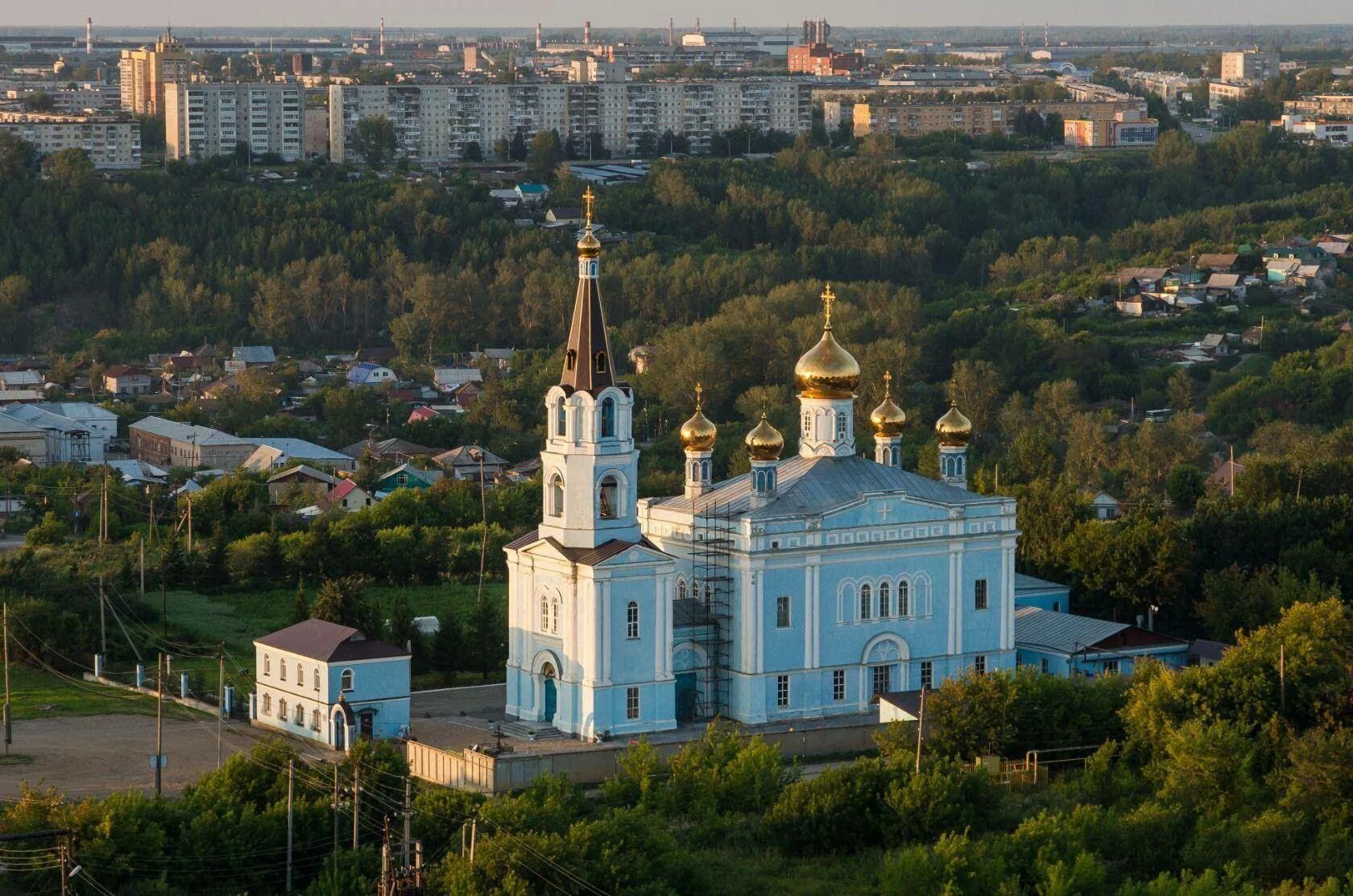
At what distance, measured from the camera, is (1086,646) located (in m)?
29.3

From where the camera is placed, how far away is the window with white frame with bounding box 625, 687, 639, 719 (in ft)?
86.5

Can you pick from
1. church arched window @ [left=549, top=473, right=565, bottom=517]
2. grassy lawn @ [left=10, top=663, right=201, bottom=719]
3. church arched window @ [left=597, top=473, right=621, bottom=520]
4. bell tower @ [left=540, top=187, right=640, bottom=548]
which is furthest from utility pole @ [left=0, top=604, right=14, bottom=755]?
church arched window @ [left=597, top=473, right=621, bottom=520]

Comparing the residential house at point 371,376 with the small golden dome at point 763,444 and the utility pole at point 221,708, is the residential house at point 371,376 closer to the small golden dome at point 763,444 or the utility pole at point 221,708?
the utility pole at point 221,708

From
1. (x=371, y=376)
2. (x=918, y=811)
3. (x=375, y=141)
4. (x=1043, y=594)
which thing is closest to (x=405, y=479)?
(x=371, y=376)

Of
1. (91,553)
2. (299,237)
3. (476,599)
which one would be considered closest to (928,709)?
(476,599)

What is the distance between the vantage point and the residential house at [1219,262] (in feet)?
215

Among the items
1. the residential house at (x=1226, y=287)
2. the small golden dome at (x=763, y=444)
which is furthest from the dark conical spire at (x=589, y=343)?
the residential house at (x=1226, y=287)

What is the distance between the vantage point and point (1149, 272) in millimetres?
64938

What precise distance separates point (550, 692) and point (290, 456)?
822 inches

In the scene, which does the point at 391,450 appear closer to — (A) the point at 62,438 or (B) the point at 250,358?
(A) the point at 62,438

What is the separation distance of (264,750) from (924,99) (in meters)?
84.8

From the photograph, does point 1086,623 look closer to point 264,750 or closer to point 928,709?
point 928,709

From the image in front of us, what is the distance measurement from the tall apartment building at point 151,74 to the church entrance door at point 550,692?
79.7 m

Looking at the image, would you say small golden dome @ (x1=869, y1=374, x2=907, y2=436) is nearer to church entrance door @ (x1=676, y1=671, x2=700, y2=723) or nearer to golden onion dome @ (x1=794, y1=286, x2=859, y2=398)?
golden onion dome @ (x1=794, y1=286, x2=859, y2=398)
